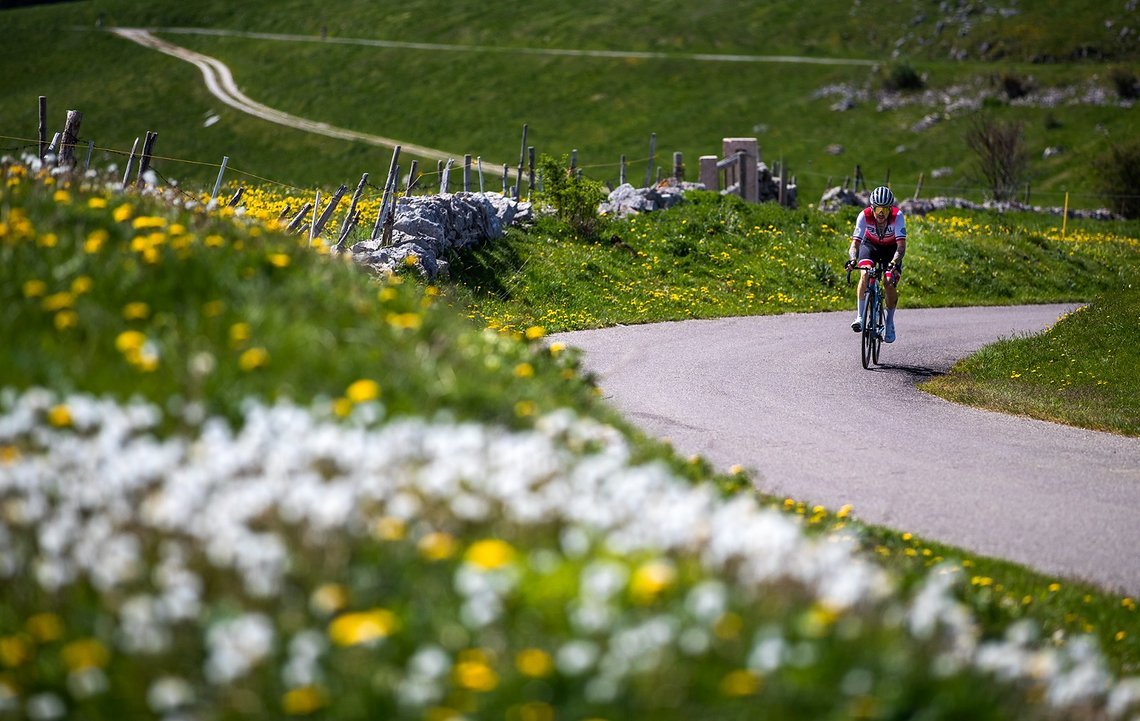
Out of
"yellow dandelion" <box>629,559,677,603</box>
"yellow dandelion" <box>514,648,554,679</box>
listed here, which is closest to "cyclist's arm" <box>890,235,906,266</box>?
"yellow dandelion" <box>629,559,677,603</box>

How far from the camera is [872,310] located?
16656mm

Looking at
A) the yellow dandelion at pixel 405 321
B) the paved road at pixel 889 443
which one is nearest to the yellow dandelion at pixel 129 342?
the yellow dandelion at pixel 405 321

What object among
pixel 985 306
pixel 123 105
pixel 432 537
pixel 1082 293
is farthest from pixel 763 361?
pixel 123 105

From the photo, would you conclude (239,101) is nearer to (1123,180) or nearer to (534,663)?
(1123,180)

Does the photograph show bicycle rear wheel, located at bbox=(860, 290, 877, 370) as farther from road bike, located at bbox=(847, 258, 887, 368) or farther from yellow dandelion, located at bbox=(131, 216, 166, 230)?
yellow dandelion, located at bbox=(131, 216, 166, 230)

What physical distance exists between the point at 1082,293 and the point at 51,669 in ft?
99.6

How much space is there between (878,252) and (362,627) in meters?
14.5

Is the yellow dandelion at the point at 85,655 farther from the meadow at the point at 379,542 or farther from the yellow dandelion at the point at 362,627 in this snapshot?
the yellow dandelion at the point at 362,627

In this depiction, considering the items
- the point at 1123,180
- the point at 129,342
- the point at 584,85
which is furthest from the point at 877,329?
the point at 584,85

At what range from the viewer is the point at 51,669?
11.7 ft

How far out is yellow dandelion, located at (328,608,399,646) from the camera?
3502 millimetres

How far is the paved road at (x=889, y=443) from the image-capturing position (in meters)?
9.01

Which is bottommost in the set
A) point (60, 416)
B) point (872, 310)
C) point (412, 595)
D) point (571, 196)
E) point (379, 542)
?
point (872, 310)

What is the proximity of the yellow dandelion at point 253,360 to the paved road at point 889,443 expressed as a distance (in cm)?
529
